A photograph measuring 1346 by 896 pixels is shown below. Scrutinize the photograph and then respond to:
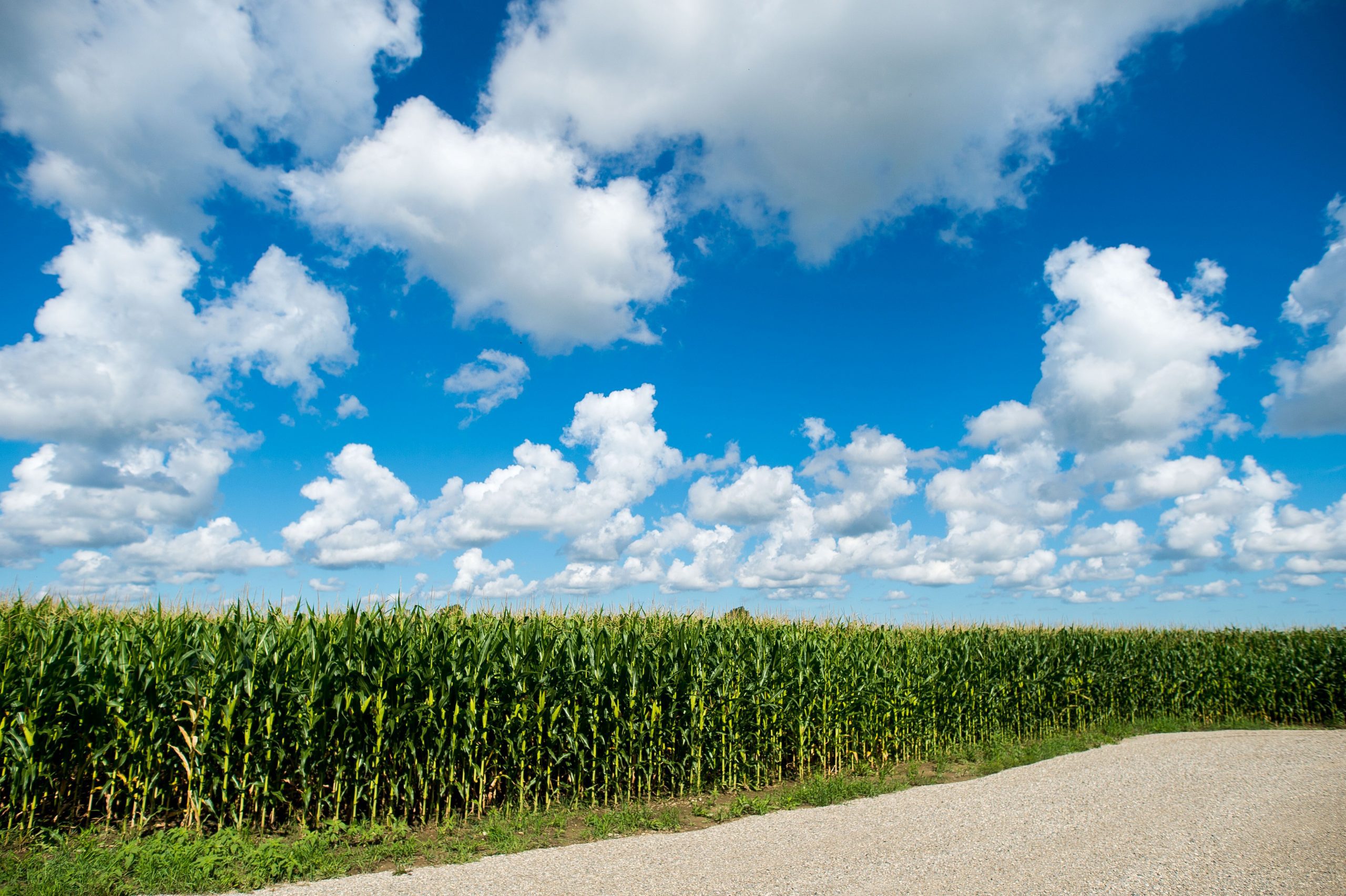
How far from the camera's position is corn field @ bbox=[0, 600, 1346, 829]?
829cm

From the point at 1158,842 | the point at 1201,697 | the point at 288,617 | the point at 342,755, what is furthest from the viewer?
the point at 1201,697

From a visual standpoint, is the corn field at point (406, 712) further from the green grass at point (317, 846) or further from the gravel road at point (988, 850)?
the gravel road at point (988, 850)

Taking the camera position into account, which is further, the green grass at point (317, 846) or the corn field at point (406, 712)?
the corn field at point (406, 712)

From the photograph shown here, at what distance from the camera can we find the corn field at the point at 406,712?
8289mm

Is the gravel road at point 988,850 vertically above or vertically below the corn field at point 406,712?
below

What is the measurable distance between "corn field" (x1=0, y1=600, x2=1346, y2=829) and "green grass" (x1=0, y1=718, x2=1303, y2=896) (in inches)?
16.8

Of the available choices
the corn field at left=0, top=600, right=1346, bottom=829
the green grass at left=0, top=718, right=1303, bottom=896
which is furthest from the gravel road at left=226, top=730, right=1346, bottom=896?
the corn field at left=0, top=600, right=1346, bottom=829

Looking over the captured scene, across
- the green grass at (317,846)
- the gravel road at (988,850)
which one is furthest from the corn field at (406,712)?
the gravel road at (988,850)

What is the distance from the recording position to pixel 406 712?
358 inches

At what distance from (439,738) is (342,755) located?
120cm

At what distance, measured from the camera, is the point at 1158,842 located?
7.93m

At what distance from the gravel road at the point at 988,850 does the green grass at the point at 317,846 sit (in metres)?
0.45

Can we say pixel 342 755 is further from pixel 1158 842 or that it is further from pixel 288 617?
pixel 1158 842

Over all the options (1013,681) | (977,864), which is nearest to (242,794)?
(977,864)
